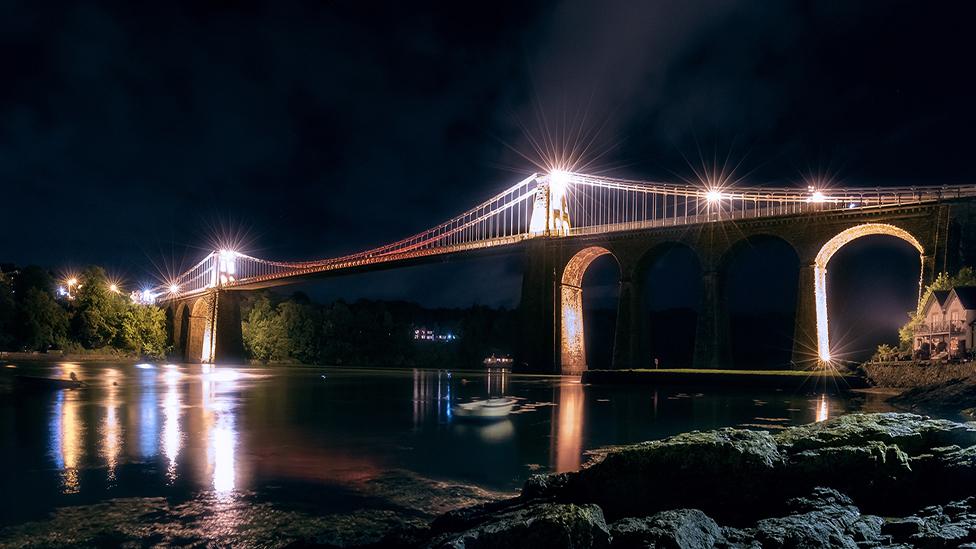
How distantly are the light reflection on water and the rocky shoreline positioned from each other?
100 inches

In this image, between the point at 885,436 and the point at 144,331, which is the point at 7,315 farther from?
the point at 885,436

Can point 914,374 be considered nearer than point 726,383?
Yes

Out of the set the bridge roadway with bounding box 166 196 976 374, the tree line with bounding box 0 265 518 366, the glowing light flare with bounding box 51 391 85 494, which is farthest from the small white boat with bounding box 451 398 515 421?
the tree line with bounding box 0 265 518 366

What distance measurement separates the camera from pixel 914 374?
2442cm

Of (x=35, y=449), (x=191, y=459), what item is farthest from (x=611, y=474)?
(x=35, y=449)

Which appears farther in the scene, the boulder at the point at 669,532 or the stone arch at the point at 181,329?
the stone arch at the point at 181,329

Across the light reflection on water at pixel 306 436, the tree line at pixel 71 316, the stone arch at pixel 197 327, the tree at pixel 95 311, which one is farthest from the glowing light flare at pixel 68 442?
the stone arch at pixel 197 327

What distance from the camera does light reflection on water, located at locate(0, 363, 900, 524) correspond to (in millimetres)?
9539

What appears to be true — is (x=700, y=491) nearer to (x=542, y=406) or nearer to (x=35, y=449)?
(x=35, y=449)

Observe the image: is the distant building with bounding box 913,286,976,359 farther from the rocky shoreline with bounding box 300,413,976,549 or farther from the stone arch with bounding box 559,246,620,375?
the stone arch with bounding box 559,246,620,375

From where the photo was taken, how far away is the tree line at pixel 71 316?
61062mm

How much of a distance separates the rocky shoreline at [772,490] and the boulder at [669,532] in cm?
4

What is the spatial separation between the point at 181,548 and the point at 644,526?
4265 millimetres

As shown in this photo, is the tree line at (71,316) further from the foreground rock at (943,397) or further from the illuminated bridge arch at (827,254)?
the foreground rock at (943,397)
